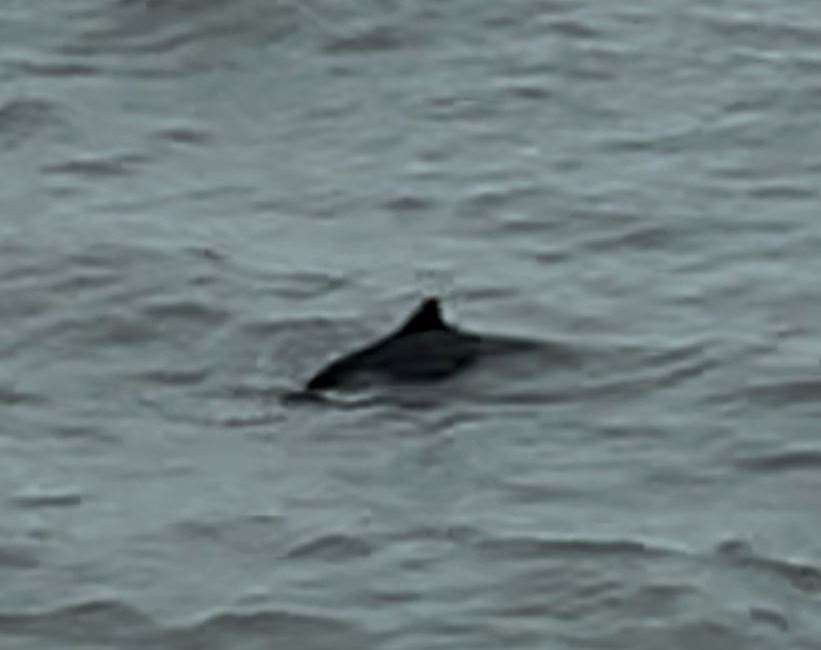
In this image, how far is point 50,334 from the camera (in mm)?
19031

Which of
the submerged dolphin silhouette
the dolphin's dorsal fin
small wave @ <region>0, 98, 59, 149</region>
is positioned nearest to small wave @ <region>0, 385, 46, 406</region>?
the submerged dolphin silhouette

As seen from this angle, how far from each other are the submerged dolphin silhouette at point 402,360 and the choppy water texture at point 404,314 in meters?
0.11

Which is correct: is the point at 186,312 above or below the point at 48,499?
above

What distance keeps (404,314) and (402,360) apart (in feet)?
3.62

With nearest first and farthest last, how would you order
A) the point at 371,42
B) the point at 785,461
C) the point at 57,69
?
the point at 785,461
the point at 57,69
the point at 371,42

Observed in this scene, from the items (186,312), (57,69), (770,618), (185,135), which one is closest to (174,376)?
(186,312)

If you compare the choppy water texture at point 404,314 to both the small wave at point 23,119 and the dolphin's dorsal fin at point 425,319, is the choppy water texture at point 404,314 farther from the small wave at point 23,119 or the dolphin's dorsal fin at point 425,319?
the dolphin's dorsal fin at point 425,319

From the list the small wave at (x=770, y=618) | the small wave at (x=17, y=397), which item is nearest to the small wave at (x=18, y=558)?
the small wave at (x=17, y=397)

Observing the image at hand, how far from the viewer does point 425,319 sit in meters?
17.8

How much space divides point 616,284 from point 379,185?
2016 millimetres

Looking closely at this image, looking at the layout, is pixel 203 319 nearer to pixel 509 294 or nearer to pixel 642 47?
pixel 509 294

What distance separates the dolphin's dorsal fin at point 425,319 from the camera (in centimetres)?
1769

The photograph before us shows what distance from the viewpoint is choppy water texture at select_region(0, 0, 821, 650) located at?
16.2 meters

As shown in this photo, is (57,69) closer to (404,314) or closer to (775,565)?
(404,314)
